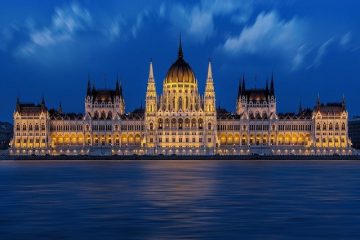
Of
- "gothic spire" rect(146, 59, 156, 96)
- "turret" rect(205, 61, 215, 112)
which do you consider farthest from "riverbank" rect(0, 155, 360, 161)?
"gothic spire" rect(146, 59, 156, 96)

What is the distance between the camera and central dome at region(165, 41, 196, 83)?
18200 centimetres

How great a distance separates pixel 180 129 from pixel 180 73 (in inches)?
588

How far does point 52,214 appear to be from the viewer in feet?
127

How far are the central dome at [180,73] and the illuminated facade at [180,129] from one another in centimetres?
24

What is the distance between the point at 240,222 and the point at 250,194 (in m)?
15.6

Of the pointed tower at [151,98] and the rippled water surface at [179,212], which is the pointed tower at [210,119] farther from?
the rippled water surface at [179,212]

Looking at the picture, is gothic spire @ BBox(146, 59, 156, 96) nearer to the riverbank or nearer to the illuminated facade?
the illuminated facade

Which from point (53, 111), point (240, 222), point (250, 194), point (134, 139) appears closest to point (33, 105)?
point (53, 111)

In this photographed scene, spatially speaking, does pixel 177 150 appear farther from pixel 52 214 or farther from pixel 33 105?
pixel 52 214

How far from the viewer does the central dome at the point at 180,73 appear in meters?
182

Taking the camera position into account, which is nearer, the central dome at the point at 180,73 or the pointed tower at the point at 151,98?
the pointed tower at the point at 151,98

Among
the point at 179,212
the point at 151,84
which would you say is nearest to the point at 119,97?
the point at 151,84

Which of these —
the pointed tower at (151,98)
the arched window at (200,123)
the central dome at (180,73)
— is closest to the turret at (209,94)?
the arched window at (200,123)

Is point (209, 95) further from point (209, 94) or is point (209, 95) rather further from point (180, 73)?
point (180, 73)
